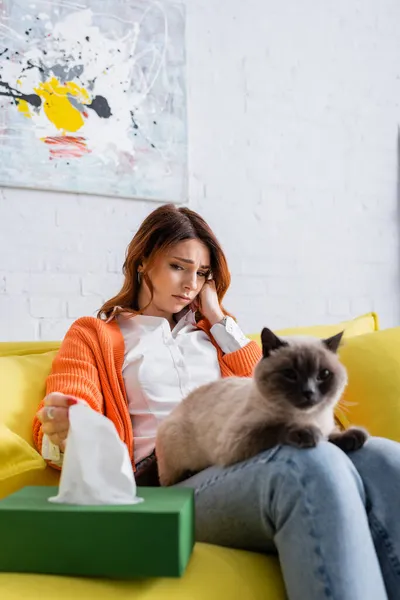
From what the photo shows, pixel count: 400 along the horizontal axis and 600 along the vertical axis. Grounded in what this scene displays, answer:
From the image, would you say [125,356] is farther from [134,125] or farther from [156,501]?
[134,125]

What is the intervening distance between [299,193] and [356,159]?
35 centimetres

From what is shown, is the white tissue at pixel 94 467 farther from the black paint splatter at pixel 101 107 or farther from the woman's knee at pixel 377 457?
the black paint splatter at pixel 101 107

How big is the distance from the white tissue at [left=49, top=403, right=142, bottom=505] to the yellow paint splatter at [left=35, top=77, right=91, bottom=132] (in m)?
1.45

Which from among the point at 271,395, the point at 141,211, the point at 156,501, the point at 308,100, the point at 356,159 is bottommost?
the point at 156,501

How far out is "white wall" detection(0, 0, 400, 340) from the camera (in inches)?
88.7

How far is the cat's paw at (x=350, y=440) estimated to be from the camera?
1.16m

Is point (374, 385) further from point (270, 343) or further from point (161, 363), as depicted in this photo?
point (270, 343)

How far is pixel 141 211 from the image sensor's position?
7.90 ft

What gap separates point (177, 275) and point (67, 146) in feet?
2.56

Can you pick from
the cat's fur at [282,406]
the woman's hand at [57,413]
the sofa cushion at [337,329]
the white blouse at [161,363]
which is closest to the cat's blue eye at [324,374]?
the cat's fur at [282,406]

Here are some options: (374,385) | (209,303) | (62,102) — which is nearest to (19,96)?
(62,102)

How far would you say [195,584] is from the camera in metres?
0.99

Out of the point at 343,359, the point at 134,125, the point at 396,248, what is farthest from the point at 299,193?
the point at 343,359

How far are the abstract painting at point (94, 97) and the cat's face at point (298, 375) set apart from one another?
135cm
